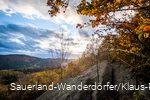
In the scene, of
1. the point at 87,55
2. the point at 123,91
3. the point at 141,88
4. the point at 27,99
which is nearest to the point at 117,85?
the point at 123,91

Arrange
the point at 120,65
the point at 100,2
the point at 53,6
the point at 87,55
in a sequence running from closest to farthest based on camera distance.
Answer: the point at 100,2 < the point at 53,6 < the point at 120,65 < the point at 87,55

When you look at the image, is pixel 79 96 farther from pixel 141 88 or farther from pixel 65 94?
pixel 141 88

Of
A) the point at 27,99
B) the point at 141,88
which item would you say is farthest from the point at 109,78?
the point at 27,99

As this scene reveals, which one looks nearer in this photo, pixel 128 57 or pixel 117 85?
pixel 117 85

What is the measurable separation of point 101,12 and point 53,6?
1.37 m

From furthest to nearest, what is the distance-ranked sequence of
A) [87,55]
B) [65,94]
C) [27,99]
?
[87,55] → [27,99] → [65,94]

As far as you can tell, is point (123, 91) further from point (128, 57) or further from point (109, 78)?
point (128, 57)

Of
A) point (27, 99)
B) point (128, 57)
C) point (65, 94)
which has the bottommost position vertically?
point (27, 99)

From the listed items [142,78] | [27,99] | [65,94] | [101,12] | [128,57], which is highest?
[101,12]

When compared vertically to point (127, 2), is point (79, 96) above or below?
below

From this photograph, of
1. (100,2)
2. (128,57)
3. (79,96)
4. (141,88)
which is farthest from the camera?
(128,57)

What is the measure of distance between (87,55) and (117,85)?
1874 cm

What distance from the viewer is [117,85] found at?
12.3 metres

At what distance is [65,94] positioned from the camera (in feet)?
41.8
